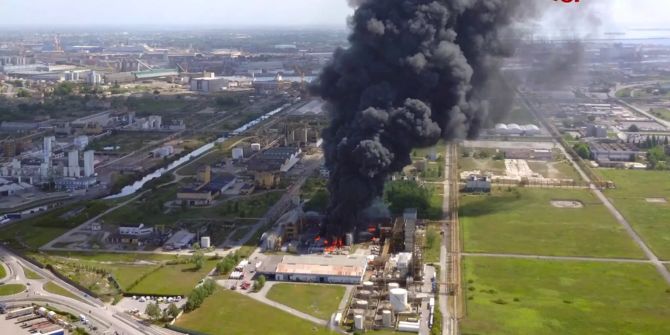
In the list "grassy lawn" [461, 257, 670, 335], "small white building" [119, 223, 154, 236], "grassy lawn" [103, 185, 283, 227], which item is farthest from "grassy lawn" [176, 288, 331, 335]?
"grassy lawn" [103, 185, 283, 227]

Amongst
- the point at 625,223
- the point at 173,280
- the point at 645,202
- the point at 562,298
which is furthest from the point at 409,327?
the point at 645,202

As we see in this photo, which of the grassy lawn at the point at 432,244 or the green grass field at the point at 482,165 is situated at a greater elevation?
the green grass field at the point at 482,165

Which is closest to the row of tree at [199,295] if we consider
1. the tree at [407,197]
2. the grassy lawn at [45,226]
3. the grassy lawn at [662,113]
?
the grassy lawn at [45,226]

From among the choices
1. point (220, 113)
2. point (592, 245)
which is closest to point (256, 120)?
point (220, 113)

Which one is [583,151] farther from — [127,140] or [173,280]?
[127,140]

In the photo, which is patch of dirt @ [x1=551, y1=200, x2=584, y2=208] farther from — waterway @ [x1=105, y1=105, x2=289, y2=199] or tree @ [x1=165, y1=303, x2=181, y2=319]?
waterway @ [x1=105, y1=105, x2=289, y2=199]

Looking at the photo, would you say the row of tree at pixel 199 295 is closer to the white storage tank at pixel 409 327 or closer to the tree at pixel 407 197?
the white storage tank at pixel 409 327
